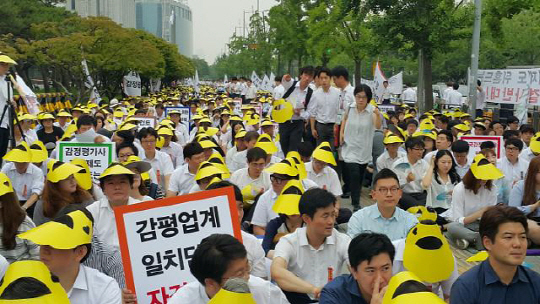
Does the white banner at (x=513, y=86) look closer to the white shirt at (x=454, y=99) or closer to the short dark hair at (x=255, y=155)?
the white shirt at (x=454, y=99)

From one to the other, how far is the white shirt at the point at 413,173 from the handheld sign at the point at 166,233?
17.0 ft

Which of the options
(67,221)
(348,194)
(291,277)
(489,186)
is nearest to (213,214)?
(291,277)

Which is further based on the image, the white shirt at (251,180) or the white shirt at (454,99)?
the white shirt at (454,99)

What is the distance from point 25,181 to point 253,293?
512cm

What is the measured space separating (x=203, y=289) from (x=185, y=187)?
444 centimetres

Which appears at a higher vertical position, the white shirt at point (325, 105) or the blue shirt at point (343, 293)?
the white shirt at point (325, 105)

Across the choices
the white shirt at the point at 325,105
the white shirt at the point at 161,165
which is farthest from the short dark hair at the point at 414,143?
the white shirt at the point at 161,165

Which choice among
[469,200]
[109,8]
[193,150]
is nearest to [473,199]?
[469,200]

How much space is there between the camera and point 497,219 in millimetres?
3861

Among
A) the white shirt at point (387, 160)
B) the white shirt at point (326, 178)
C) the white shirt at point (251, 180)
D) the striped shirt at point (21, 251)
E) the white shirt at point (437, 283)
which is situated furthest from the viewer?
the white shirt at point (387, 160)

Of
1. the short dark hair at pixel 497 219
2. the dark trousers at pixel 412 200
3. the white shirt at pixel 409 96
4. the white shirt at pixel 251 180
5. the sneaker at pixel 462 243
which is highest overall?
the short dark hair at pixel 497 219

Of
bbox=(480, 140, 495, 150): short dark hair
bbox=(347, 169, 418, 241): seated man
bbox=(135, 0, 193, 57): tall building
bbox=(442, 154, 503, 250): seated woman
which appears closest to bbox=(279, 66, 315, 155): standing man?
bbox=(480, 140, 495, 150): short dark hair

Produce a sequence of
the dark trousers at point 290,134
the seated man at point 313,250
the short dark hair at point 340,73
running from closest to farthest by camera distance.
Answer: the seated man at point 313,250 < the short dark hair at point 340,73 < the dark trousers at point 290,134

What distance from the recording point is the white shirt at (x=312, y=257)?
4.66 meters
